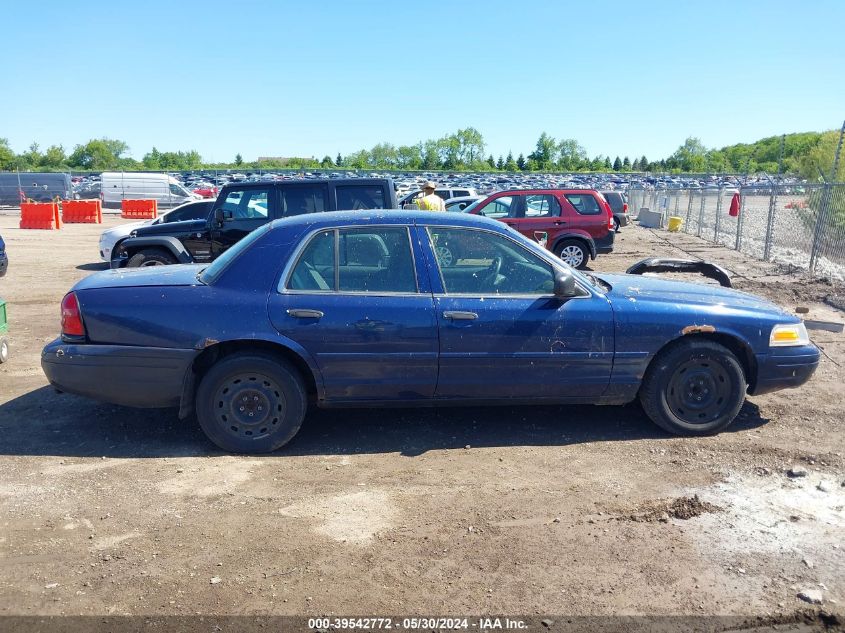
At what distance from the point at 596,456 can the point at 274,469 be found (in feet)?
7.14

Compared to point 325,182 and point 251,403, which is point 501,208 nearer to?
point 325,182

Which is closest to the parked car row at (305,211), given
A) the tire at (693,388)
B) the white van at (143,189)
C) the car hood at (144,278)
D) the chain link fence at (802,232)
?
the chain link fence at (802,232)

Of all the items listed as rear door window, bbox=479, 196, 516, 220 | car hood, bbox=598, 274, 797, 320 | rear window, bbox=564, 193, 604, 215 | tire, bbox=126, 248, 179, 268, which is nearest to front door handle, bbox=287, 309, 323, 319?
car hood, bbox=598, 274, 797, 320

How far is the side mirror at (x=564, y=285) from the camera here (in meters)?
5.05

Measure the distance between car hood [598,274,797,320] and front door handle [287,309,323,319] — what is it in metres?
2.09

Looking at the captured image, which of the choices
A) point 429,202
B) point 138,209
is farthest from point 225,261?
point 138,209

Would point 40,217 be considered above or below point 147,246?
below

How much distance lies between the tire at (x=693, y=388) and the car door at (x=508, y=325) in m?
0.41

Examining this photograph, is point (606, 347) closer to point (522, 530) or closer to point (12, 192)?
point (522, 530)

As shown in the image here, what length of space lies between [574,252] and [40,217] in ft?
67.0

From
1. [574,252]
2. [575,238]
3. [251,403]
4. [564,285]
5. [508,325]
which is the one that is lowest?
[251,403]

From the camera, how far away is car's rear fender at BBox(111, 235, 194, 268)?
430 inches

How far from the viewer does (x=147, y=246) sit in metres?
11.1

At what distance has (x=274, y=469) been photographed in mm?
4832
